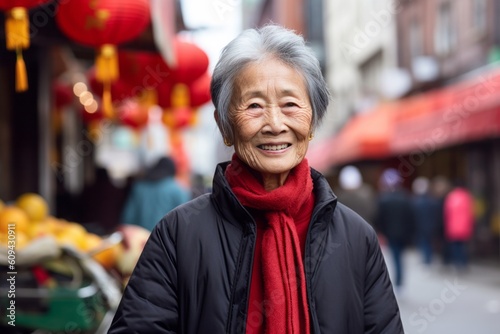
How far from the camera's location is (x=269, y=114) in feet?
7.60

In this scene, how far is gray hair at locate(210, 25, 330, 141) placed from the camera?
2.33 metres

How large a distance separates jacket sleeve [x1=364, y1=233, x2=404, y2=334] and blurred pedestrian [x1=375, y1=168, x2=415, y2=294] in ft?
31.0

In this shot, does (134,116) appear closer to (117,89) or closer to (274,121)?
(117,89)

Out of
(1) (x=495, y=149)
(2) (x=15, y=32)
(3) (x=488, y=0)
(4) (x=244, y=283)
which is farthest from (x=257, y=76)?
(3) (x=488, y=0)

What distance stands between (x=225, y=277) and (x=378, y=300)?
469 millimetres

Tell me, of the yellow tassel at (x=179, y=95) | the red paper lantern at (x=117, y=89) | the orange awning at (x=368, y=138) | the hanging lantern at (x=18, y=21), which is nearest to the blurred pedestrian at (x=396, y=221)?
the yellow tassel at (x=179, y=95)

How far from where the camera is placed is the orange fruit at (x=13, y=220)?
5832mm

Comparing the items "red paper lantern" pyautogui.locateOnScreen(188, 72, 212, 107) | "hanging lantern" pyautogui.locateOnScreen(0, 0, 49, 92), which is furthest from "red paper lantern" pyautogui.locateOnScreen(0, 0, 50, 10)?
"red paper lantern" pyautogui.locateOnScreen(188, 72, 212, 107)

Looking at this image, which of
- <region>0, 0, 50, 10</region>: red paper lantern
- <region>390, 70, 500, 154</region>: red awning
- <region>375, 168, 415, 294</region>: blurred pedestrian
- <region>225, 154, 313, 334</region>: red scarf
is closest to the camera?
<region>225, 154, 313, 334</region>: red scarf

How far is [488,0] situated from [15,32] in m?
15.2

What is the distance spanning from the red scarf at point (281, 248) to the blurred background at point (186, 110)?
47 cm

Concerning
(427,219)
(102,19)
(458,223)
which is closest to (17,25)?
(102,19)

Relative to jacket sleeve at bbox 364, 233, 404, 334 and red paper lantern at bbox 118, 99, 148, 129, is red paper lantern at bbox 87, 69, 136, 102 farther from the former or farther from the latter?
jacket sleeve at bbox 364, 233, 404, 334

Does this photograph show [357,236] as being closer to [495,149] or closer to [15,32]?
[15,32]
